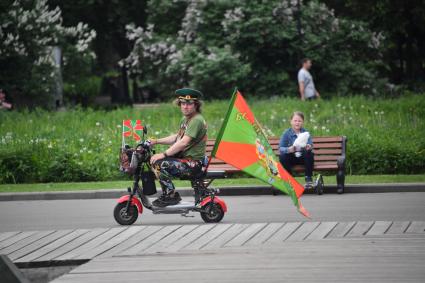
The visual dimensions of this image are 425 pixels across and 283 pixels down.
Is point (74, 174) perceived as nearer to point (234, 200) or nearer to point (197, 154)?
point (234, 200)

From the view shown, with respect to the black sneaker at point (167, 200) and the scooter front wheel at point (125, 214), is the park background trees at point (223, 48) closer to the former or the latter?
the black sneaker at point (167, 200)

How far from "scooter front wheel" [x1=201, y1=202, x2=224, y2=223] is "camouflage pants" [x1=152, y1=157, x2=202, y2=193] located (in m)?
0.39

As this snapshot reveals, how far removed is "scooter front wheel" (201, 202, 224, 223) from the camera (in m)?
11.3

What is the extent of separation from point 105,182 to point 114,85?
3857 cm

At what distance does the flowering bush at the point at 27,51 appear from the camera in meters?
30.8

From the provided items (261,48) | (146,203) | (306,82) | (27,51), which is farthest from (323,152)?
(27,51)

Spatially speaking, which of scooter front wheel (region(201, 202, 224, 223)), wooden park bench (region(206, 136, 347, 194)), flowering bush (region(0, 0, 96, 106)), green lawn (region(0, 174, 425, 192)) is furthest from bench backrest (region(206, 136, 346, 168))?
flowering bush (region(0, 0, 96, 106))

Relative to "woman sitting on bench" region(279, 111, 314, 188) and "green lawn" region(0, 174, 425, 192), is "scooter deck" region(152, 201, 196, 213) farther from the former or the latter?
"green lawn" region(0, 174, 425, 192)

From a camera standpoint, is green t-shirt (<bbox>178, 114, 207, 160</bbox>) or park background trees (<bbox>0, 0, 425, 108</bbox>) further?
park background trees (<bbox>0, 0, 425, 108</bbox>)

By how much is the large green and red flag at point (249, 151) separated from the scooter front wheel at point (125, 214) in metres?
1.48

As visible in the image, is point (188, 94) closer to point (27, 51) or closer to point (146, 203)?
point (146, 203)

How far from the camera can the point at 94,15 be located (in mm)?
42938

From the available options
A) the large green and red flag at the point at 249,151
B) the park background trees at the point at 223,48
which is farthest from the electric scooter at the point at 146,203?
the park background trees at the point at 223,48

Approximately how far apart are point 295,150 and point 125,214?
4.49 m
